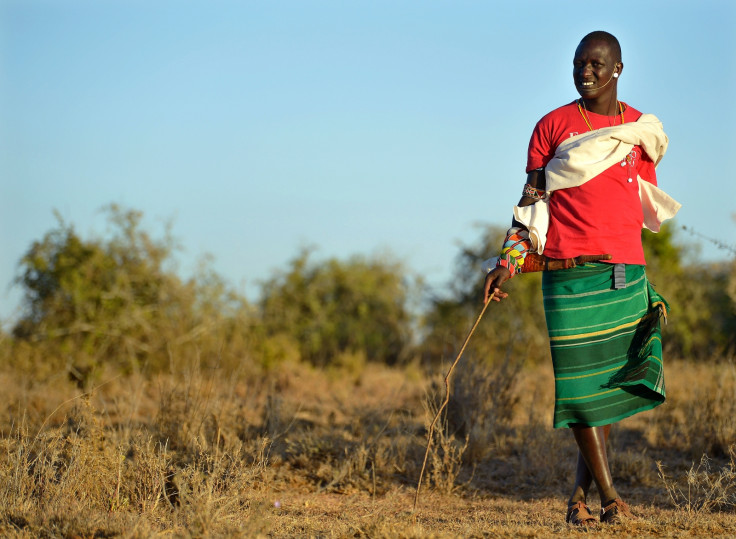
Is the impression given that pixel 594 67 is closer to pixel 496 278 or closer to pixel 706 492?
pixel 496 278

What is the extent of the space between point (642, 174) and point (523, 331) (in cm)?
809

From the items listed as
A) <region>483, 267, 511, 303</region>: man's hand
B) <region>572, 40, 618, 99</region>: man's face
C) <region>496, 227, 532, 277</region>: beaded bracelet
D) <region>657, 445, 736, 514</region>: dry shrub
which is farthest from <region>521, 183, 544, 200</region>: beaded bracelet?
<region>657, 445, 736, 514</region>: dry shrub

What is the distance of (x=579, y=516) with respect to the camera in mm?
3746

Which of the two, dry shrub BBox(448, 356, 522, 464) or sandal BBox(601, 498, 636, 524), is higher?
dry shrub BBox(448, 356, 522, 464)

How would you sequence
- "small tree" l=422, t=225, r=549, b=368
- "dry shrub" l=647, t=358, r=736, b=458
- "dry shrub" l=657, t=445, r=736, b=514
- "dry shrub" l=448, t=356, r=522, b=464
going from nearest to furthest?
1. "dry shrub" l=657, t=445, r=736, b=514
2. "dry shrub" l=448, t=356, r=522, b=464
3. "dry shrub" l=647, t=358, r=736, b=458
4. "small tree" l=422, t=225, r=549, b=368

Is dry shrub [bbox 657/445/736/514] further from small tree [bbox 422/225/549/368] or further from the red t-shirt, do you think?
small tree [bbox 422/225/549/368]

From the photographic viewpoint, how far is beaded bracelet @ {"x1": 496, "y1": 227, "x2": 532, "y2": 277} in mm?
3869

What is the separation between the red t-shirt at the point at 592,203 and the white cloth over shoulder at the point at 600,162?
0.16ft

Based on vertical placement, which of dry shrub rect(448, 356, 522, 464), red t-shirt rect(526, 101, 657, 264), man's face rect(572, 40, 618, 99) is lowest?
dry shrub rect(448, 356, 522, 464)

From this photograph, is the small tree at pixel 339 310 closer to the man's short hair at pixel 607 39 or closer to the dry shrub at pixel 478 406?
the dry shrub at pixel 478 406

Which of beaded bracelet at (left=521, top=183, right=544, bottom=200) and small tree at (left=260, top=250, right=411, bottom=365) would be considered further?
small tree at (left=260, top=250, right=411, bottom=365)

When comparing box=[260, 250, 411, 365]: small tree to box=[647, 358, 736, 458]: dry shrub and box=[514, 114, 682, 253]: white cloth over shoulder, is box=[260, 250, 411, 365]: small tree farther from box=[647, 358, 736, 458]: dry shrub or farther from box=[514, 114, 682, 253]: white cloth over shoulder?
box=[514, 114, 682, 253]: white cloth over shoulder

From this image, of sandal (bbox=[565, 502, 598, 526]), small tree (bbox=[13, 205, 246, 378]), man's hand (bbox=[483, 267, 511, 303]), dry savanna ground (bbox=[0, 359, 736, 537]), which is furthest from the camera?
small tree (bbox=[13, 205, 246, 378])

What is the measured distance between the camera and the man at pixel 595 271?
3729 millimetres
